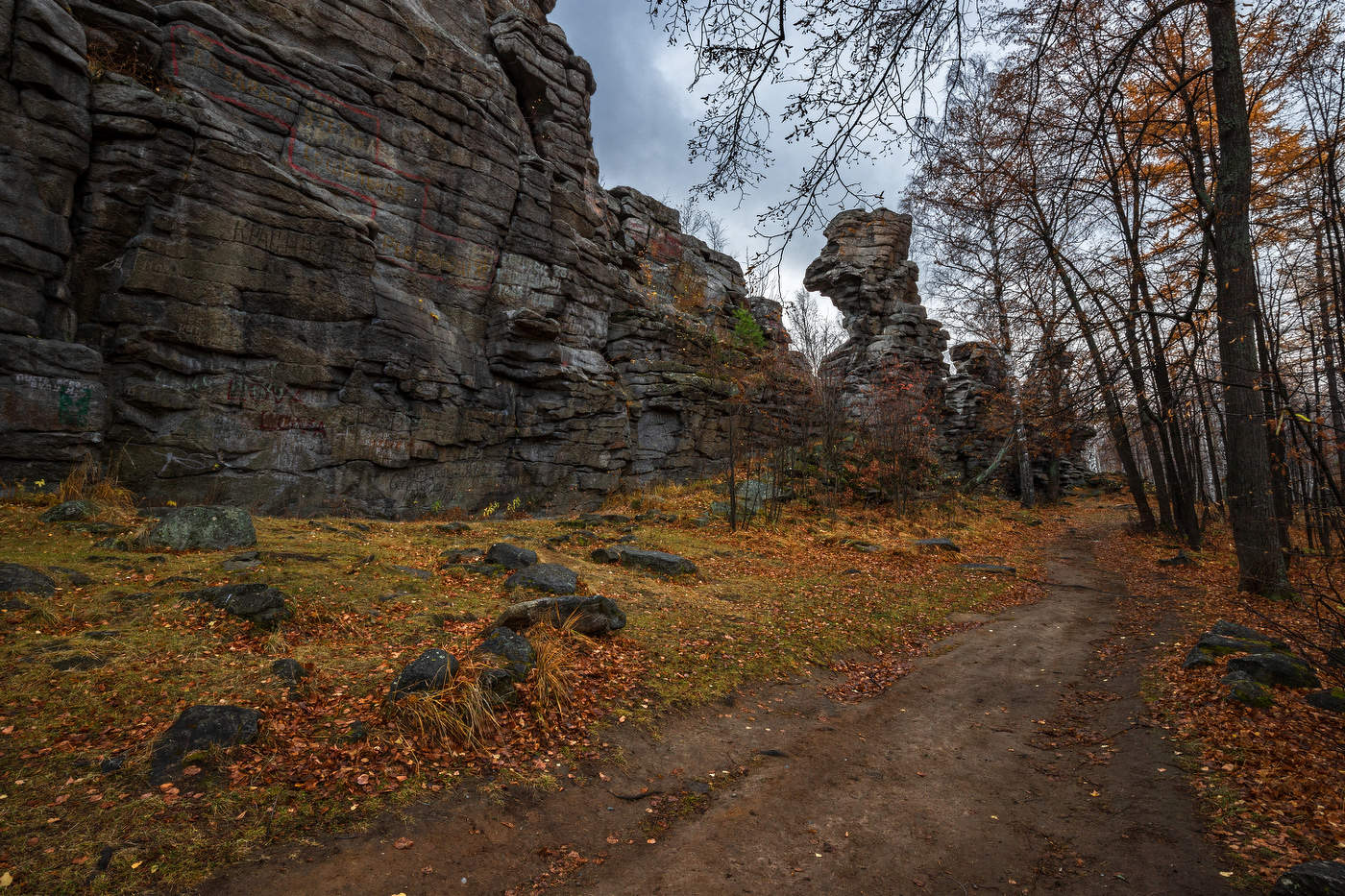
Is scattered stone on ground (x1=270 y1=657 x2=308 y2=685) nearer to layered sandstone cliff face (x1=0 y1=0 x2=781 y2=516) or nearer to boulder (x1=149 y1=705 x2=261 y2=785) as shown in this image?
boulder (x1=149 y1=705 x2=261 y2=785)

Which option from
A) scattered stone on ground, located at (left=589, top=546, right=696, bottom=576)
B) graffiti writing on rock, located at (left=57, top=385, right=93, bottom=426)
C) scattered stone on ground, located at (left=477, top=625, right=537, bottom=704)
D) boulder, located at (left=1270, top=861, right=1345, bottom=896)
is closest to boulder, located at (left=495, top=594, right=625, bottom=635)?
scattered stone on ground, located at (left=477, top=625, right=537, bottom=704)

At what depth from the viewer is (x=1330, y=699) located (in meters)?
4.86

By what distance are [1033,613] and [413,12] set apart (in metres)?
22.6

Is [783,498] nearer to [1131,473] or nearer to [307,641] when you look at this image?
[1131,473]

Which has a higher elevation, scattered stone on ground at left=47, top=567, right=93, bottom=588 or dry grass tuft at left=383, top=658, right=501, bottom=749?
scattered stone on ground at left=47, top=567, right=93, bottom=588

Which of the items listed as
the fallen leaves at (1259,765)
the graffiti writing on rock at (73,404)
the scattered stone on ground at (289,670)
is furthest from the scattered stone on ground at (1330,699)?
the graffiti writing on rock at (73,404)

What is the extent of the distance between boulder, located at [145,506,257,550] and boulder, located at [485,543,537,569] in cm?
342

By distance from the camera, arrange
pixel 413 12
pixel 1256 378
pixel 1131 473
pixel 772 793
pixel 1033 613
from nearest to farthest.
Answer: pixel 772 793
pixel 1256 378
pixel 1033 613
pixel 413 12
pixel 1131 473

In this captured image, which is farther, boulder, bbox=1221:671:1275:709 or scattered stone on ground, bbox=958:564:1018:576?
scattered stone on ground, bbox=958:564:1018:576

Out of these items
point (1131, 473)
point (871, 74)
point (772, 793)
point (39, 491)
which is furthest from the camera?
point (1131, 473)

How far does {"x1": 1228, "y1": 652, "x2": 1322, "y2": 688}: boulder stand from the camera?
207 inches

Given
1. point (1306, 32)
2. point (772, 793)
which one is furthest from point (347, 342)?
point (1306, 32)

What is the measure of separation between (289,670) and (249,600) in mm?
1504

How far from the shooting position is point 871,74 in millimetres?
3748
